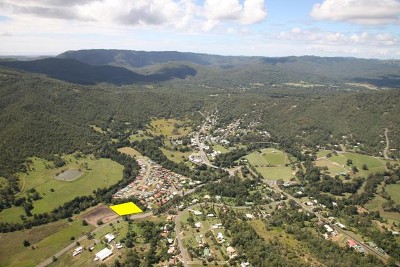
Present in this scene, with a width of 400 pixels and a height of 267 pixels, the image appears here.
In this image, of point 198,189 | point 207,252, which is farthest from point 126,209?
point 207,252

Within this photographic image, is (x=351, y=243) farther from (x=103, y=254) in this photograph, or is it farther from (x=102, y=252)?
(x=102, y=252)

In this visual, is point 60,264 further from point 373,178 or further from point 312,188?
point 373,178

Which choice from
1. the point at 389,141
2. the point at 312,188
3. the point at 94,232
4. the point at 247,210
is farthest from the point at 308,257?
the point at 389,141

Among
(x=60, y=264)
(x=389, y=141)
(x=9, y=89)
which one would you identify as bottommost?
(x=60, y=264)

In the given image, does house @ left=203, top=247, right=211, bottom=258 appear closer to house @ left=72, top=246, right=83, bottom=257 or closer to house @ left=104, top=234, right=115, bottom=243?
house @ left=104, top=234, right=115, bottom=243

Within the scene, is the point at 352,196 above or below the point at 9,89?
below

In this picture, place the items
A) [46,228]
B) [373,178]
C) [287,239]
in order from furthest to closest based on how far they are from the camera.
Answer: [373,178], [46,228], [287,239]
